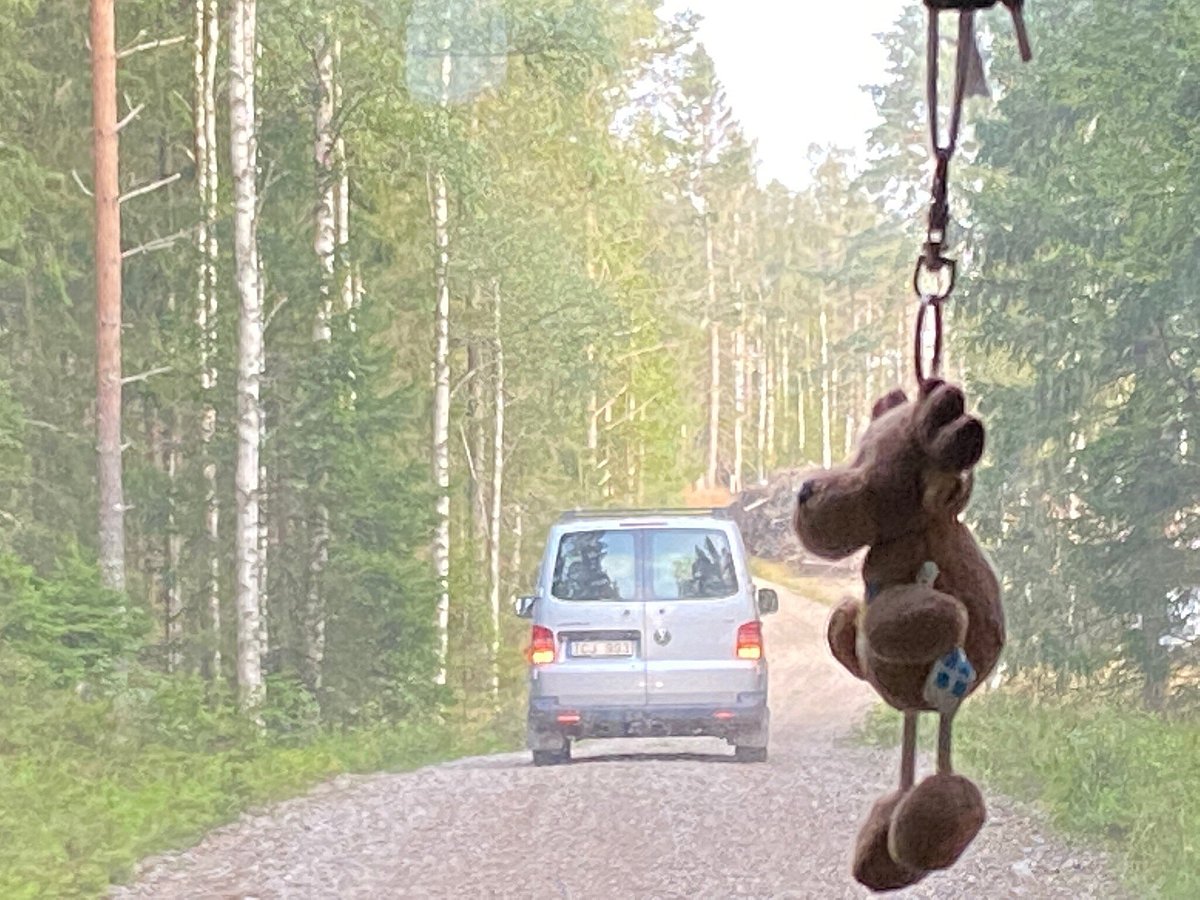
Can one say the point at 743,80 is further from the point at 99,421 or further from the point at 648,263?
the point at 99,421

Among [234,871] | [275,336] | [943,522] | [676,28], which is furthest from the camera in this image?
[275,336]

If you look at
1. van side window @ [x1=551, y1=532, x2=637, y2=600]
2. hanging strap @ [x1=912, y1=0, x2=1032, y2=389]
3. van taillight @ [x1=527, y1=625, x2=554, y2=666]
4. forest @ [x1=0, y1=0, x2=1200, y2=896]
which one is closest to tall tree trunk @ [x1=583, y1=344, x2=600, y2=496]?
forest @ [x1=0, y1=0, x2=1200, y2=896]

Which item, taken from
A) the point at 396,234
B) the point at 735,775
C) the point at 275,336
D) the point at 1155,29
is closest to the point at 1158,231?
the point at 1155,29

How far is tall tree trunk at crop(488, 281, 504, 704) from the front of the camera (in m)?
2.33

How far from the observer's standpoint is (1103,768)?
189 centimetres

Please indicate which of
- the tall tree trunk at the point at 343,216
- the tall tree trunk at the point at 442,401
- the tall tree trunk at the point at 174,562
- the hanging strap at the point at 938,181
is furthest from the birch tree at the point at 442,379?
the hanging strap at the point at 938,181

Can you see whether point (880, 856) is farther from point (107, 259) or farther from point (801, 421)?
point (107, 259)

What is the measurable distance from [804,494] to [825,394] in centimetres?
141

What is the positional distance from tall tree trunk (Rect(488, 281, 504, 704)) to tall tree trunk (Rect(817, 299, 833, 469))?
1.72 ft

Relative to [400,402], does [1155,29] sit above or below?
above

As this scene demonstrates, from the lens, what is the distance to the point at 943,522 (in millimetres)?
557

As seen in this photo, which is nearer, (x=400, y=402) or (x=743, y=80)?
(x=743, y=80)

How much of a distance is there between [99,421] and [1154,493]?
146cm

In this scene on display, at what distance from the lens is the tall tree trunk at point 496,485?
7.64ft
